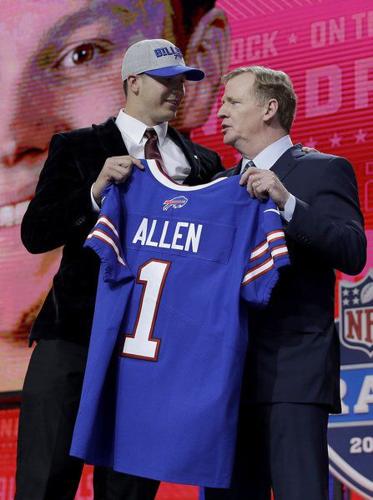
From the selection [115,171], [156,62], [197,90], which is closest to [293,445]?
[115,171]

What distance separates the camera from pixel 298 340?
2057mm

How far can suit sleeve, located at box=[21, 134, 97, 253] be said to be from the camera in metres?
2.28

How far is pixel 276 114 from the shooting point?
7.40ft

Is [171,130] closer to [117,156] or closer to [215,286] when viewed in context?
[117,156]

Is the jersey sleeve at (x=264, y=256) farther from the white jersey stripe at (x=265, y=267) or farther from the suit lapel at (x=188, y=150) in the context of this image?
the suit lapel at (x=188, y=150)

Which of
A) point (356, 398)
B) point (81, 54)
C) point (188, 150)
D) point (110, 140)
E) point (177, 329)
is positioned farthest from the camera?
point (81, 54)

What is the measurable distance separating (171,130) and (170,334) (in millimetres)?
647

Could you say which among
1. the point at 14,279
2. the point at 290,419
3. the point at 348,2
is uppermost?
the point at 348,2

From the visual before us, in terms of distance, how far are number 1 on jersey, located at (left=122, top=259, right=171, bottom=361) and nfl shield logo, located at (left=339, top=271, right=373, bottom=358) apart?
1.09 m

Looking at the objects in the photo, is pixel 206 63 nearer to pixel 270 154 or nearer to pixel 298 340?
pixel 270 154

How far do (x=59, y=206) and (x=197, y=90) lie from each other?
1343 millimetres

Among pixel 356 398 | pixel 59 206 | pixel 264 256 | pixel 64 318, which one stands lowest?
pixel 356 398

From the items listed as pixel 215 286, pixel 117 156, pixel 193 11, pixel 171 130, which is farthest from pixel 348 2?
pixel 215 286

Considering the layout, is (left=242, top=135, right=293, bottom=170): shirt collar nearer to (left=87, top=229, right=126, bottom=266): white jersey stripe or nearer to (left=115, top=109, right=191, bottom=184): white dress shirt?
(left=115, top=109, right=191, bottom=184): white dress shirt
